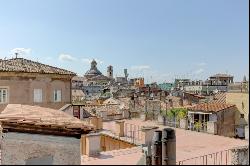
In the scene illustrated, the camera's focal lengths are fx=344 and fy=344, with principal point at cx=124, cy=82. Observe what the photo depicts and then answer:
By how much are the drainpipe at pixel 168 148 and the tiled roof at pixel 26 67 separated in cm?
1881

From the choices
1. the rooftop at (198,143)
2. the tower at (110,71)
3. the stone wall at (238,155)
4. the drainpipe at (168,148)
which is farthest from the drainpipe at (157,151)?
the tower at (110,71)

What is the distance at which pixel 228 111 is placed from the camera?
96.7ft

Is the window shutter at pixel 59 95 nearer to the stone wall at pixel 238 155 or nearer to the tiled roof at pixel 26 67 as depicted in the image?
the tiled roof at pixel 26 67

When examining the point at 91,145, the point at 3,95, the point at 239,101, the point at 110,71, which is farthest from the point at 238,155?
the point at 110,71

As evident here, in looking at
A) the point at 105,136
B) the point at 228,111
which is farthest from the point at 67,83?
the point at 228,111

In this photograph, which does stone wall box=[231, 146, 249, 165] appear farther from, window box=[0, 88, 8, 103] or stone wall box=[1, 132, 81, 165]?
window box=[0, 88, 8, 103]

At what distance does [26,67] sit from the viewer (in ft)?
93.4

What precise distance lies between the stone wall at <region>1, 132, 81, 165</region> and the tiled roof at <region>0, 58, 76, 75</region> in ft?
58.5

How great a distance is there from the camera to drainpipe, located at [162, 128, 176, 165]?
977cm

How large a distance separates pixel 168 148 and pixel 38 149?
12.3 ft

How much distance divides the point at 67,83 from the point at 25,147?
69.1 ft

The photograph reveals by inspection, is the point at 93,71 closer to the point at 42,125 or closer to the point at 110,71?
the point at 110,71

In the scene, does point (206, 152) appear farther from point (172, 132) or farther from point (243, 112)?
point (243, 112)

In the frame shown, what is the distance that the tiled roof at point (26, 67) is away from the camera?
27.1 m
